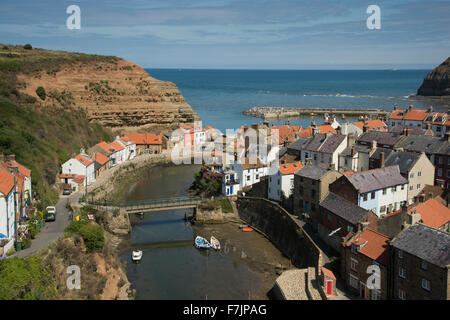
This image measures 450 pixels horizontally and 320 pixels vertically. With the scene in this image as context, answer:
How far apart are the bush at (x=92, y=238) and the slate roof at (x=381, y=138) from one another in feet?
106

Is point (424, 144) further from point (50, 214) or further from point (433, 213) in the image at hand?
point (50, 214)

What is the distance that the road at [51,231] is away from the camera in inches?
1223

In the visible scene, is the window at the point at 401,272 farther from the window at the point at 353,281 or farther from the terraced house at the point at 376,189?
the terraced house at the point at 376,189

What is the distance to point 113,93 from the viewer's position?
9425 cm

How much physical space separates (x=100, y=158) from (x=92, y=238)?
2966 cm

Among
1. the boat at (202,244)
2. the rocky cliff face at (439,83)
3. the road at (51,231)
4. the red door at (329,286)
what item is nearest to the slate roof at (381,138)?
the boat at (202,244)

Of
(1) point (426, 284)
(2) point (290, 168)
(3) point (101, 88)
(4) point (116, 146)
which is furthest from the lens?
(3) point (101, 88)

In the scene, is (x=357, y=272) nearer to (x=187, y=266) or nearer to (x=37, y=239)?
(x=187, y=266)

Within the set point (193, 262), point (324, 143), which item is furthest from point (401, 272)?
point (324, 143)

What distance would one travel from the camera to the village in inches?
1028

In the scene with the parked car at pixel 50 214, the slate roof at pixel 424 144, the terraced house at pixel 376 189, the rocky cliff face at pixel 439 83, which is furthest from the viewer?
the rocky cliff face at pixel 439 83

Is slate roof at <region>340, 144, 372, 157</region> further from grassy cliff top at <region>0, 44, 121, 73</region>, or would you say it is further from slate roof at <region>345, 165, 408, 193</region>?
grassy cliff top at <region>0, 44, 121, 73</region>

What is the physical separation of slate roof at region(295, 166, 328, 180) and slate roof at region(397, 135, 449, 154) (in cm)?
1402

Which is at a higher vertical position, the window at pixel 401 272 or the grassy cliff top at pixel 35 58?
the grassy cliff top at pixel 35 58
